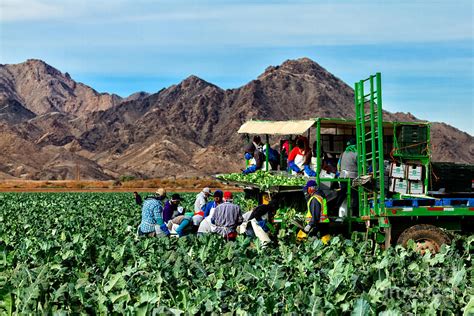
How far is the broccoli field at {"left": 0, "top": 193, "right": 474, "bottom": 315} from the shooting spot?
7840mm

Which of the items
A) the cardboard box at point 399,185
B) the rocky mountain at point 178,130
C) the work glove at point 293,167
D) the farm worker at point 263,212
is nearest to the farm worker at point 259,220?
the farm worker at point 263,212

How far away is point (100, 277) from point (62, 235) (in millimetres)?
5744

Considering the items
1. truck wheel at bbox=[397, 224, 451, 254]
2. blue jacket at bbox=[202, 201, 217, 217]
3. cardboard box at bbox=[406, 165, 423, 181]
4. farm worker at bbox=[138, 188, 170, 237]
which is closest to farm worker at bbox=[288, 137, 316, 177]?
blue jacket at bbox=[202, 201, 217, 217]

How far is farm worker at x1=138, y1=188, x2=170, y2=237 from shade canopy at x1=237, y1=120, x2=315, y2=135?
3.17 m

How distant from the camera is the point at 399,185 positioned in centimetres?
1560

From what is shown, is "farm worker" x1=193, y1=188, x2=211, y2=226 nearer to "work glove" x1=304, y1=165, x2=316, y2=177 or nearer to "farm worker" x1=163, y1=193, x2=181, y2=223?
"farm worker" x1=163, y1=193, x2=181, y2=223

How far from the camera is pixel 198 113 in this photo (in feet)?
480

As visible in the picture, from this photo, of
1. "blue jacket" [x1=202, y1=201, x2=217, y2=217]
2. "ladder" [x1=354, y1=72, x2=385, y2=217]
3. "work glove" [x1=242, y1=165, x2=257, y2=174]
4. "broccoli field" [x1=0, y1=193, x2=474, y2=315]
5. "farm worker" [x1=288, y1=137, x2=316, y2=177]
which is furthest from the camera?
"work glove" [x1=242, y1=165, x2=257, y2=174]

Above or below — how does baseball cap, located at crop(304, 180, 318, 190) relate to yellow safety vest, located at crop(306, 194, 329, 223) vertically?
above

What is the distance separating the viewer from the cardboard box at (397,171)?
612 inches

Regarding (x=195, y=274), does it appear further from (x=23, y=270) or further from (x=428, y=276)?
(x=428, y=276)

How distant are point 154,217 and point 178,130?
122 meters

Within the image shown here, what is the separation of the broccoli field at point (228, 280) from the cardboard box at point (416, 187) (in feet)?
4.58

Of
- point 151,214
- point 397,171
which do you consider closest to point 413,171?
point 397,171
